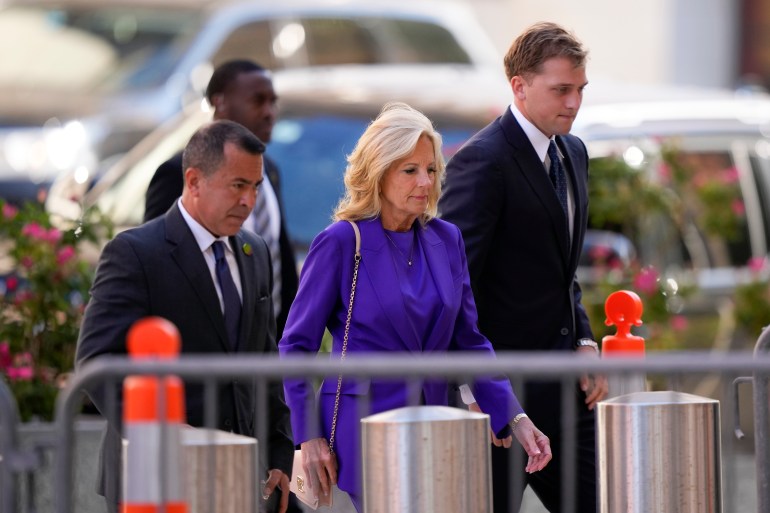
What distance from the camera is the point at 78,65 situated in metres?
14.2

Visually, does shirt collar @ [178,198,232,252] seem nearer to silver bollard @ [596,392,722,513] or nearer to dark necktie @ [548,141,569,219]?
dark necktie @ [548,141,569,219]

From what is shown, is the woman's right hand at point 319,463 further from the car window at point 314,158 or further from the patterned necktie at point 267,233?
the car window at point 314,158

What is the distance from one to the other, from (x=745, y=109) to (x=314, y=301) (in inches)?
256

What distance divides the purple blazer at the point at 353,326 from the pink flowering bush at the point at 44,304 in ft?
9.59

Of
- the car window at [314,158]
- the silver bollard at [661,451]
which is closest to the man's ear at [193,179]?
the silver bollard at [661,451]

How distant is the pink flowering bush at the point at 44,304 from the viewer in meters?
7.71

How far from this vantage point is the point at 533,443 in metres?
5.18

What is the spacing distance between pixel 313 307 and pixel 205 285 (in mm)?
410

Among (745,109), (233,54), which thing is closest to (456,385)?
(745,109)

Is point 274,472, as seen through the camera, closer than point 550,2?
Yes

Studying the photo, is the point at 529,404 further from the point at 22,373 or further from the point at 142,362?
the point at 22,373

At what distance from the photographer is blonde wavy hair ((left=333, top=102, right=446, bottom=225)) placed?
501 cm

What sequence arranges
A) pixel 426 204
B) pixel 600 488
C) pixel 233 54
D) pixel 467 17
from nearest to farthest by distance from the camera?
1. pixel 600 488
2. pixel 426 204
3. pixel 233 54
4. pixel 467 17

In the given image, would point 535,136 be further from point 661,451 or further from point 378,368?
point 378,368
